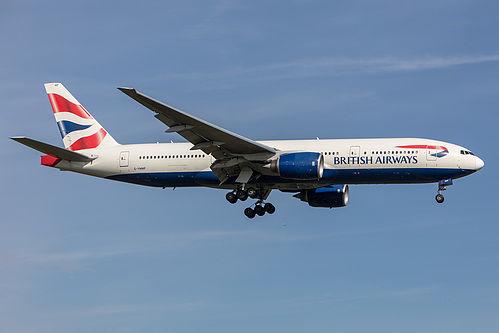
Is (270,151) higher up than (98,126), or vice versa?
(98,126)

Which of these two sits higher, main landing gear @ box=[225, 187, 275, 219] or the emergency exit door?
the emergency exit door

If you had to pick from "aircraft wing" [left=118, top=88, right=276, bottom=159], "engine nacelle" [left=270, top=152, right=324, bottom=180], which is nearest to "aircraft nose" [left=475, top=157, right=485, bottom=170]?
"engine nacelle" [left=270, top=152, right=324, bottom=180]

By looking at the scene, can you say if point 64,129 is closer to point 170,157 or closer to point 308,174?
point 170,157

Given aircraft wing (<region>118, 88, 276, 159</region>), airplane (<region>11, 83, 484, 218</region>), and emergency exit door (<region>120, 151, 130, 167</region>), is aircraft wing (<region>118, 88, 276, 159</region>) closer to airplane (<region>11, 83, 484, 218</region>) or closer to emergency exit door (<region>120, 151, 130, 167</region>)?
airplane (<region>11, 83, 484, 218</region>)

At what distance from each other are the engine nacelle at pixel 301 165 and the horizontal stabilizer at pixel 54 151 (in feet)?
42.2

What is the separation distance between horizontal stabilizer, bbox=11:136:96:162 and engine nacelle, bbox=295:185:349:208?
14188 mm

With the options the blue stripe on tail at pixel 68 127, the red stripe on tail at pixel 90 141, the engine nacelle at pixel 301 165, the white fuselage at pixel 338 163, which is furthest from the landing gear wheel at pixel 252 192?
the blue stripe on tail at pixel 68 127

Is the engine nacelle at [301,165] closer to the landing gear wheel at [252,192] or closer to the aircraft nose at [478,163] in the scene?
the landing gear wheel at [252,192]

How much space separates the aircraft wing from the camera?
40906 millimetres

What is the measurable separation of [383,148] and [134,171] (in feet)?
50.2

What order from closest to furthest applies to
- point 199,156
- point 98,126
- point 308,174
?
point 308,174 → point 199,156 → point 98,126

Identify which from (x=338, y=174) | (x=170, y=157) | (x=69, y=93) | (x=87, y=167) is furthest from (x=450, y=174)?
(x=69, y=93)

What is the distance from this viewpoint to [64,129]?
51.9 m

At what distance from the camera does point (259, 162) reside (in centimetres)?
4500
